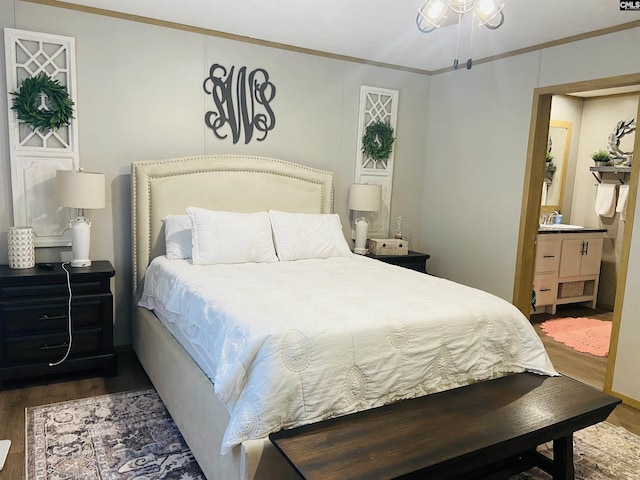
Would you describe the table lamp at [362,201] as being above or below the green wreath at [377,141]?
below

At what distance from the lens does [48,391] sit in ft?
10.0

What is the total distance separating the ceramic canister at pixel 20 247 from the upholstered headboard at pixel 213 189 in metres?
0.67

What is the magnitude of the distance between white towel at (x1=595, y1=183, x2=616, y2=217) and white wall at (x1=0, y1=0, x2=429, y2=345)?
3.06 meters

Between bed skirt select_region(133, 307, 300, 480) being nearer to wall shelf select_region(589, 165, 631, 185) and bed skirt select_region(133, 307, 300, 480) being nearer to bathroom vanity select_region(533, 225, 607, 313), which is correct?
bathroom vanity select_region(533, 225, 607, 313)

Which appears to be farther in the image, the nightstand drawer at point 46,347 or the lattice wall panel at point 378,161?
the lattice wall panel at point 378,161

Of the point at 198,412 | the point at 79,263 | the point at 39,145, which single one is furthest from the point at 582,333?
the point at 39,145

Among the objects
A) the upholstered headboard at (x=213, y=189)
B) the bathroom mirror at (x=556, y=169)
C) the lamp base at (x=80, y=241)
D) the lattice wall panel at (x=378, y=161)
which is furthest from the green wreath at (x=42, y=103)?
the bathroom mirror at (x=556, y=169)

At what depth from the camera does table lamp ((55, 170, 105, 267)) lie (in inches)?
124

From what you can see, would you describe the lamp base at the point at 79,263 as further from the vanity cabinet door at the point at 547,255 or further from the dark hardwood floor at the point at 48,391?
the vanity cabinet door at the point at 547,255

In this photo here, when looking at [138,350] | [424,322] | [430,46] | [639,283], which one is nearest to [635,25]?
[430,46]

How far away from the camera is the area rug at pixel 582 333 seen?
4190 mm

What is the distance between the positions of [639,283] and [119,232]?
11.8 feet

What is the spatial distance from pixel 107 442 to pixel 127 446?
4.5 inches

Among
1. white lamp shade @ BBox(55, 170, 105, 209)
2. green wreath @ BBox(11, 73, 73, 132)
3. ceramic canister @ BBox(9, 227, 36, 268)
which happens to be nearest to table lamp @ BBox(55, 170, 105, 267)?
white lamp shade @ BBox(55, 170, 105, 209)
